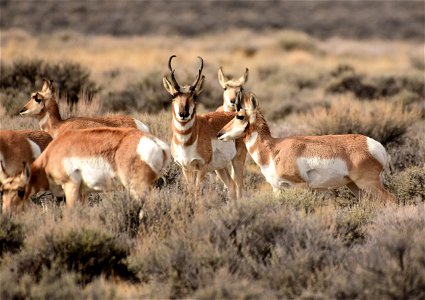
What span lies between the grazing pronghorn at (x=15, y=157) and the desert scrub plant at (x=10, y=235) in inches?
13.6

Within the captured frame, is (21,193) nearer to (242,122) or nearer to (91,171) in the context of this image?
(91,171)

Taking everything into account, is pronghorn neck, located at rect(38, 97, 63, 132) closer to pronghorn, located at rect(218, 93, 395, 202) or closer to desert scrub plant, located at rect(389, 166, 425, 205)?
pronghorn, located at rect(218, 93, 395, 202)

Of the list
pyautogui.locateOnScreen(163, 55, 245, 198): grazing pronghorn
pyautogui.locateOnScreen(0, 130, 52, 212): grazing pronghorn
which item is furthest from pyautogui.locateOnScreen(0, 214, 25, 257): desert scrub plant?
pyautogui.locateOnScreen(163, 55, 245, 198): grazing pronghorn

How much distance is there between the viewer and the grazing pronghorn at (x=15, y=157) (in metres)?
7.61

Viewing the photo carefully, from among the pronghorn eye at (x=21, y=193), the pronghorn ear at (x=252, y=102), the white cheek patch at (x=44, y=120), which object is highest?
the pronghorn ear at (x=252, y=102)

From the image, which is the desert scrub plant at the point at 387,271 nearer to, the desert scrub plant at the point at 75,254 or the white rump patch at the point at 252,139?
the desert scrub plant at the point at 75,254

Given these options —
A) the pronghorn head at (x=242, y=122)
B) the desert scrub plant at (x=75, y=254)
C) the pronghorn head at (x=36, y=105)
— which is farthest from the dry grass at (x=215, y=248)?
the pronghorn head at (x=36, y=105)

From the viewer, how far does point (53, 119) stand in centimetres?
1030

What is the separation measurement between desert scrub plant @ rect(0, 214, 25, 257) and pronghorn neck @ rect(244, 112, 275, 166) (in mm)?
3279

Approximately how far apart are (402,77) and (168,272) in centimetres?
1826

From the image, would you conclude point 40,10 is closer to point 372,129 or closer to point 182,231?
point 372,129

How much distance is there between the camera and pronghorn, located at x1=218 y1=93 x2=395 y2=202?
8977 millimetres

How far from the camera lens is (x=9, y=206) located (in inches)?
297

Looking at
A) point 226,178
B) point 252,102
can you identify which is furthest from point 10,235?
point 226,178
